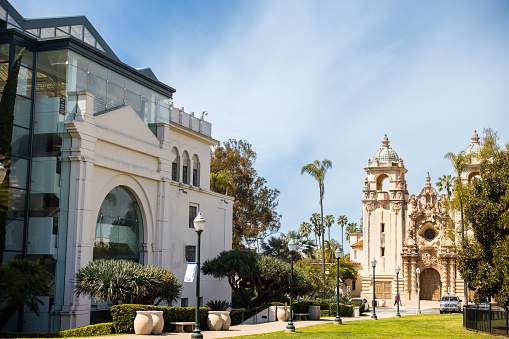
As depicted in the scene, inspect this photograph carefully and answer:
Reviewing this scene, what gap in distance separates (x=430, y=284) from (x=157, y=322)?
196 feet

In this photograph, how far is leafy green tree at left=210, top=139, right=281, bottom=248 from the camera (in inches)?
2638

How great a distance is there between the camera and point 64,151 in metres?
30.1

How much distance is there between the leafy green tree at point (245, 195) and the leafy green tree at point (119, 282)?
1501 inches

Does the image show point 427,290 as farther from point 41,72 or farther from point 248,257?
point 41,72

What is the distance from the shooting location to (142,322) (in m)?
23.1

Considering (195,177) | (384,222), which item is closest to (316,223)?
(384,222)

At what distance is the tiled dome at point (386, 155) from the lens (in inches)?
3196

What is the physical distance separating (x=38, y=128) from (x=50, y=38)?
4.58 metres

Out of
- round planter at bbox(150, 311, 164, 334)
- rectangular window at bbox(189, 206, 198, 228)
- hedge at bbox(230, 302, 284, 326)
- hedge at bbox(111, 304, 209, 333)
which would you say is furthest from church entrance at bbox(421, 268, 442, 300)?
round planter at bbox(150, 311, 164, 334)

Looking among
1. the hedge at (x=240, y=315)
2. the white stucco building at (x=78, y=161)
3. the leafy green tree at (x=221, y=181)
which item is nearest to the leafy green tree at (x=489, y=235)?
the hedge at (x=240, y=315)

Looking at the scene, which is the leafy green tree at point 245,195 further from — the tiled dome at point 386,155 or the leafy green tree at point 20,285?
the leafy green tree at point 20,285

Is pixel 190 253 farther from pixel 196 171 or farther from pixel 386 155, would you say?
pixel 386 155

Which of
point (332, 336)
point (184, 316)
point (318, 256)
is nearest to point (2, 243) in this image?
point (184, 316)

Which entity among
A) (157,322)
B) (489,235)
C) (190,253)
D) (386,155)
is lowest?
(157,322)
